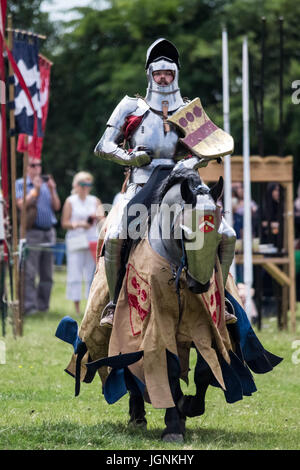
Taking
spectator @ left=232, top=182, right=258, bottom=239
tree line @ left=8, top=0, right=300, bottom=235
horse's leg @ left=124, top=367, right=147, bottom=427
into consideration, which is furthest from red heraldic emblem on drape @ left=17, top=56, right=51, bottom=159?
tree line @ left=8, top=0, right=300, bottom=235

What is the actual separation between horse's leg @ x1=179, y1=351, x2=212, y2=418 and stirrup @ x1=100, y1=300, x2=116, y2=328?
0.68m

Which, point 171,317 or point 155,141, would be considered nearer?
point 171,317

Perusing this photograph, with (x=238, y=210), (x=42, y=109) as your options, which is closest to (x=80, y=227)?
(x=238, y=210)

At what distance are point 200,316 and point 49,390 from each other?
9.01 feet

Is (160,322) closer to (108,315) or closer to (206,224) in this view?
(108,315)

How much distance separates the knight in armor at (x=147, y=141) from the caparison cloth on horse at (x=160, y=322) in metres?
0.16

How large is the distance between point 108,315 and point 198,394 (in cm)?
86

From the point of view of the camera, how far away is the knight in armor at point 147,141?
6.91 m

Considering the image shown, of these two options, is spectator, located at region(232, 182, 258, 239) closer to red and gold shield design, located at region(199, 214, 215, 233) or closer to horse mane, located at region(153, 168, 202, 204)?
horse mane, located at region(153, 168, 202, 204)

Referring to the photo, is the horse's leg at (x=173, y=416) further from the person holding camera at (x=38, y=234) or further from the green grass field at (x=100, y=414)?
the person holding camera at (x=38, y=234)

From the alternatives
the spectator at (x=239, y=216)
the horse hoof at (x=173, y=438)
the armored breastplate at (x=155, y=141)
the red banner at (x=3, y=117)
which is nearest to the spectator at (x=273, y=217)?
the spectator at (x=239, y=216)

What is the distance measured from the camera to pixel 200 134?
6832mm

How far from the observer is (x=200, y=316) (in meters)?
6.77
